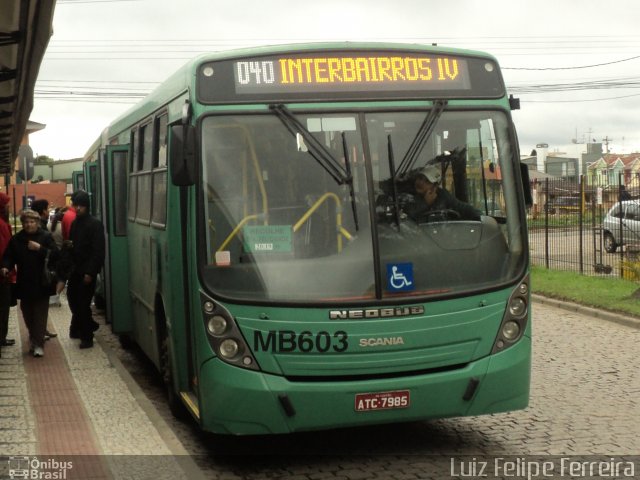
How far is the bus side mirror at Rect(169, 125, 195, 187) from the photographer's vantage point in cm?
651

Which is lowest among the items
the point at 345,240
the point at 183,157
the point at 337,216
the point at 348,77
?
the point at 345,240

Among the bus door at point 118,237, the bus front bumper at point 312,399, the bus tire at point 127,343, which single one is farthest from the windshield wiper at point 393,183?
the bus tire at point 127,343

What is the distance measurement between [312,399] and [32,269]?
5.82 m

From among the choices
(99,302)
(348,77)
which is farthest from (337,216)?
(99,302)

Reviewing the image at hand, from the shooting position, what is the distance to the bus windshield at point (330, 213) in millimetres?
6527

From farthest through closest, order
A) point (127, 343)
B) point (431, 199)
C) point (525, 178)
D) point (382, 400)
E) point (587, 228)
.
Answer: point (587, 228) → point (127, 343) → point (525, 178) → point (431, 199) → point (382, 400)

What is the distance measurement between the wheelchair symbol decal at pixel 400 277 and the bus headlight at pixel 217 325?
111cm

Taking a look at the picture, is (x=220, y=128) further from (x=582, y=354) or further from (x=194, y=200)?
(x=582, y=354)

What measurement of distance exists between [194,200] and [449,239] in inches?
69.3

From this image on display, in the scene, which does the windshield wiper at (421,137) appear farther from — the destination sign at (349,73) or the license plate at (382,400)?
the license plate at (382,400)

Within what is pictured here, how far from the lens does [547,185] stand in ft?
72.8

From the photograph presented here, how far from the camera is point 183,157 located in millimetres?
6527

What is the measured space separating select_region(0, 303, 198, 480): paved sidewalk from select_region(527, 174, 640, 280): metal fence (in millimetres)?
11333

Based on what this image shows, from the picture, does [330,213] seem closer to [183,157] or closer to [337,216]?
[337,216]
